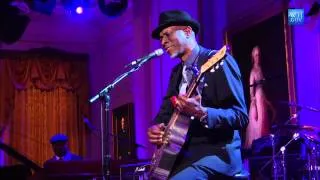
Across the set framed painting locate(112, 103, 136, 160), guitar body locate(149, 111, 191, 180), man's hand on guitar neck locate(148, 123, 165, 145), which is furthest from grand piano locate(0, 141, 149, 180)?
framed painting locate(112, 103, 136, 160)

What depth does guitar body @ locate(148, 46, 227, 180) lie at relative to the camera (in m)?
3.02

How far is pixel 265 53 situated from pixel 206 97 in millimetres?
3865

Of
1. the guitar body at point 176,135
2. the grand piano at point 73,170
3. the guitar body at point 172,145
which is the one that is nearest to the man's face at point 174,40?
the guitar body at point 176,135

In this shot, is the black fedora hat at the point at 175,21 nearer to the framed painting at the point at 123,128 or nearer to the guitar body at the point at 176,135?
the guitar body at the point at 176,135

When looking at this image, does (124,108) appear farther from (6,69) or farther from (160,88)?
(160,88)

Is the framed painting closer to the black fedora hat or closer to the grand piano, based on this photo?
the grand piano

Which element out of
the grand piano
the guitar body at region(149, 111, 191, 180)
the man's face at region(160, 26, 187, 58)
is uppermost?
the man's face at region(160, 26, 187, 58)

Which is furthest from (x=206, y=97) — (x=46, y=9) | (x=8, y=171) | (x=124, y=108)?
(x=124, y=108)

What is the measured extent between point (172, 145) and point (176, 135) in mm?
59

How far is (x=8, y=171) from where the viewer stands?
564 centimetres

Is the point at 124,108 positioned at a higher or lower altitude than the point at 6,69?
lower

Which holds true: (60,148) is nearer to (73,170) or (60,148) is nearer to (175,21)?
(73,170)

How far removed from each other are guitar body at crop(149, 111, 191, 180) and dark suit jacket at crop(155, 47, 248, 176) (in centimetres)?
4

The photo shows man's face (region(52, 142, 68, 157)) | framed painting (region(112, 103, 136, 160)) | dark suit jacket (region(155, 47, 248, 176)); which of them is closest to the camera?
dark suit jacket (region(155, 47, 248, 176))
